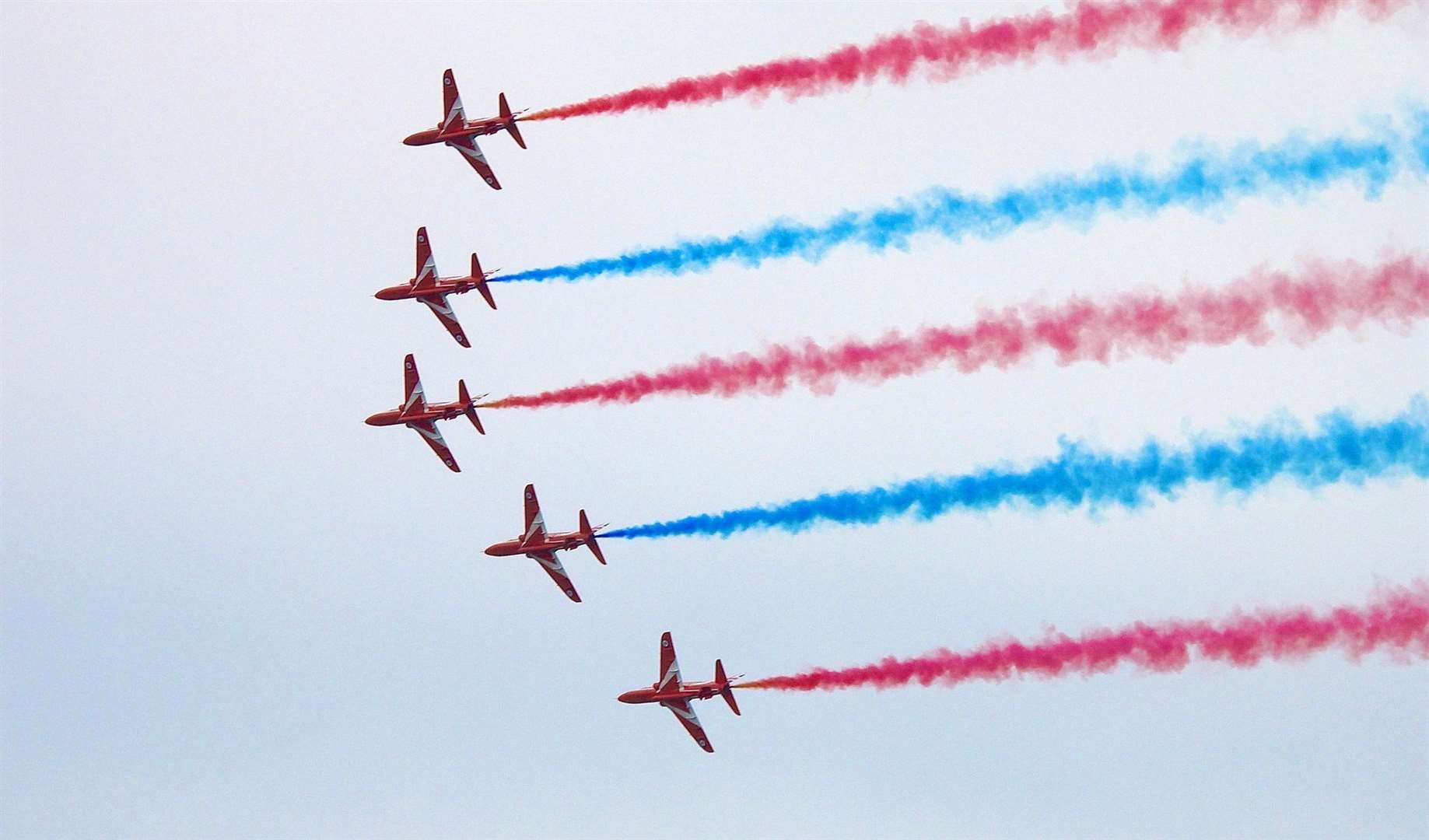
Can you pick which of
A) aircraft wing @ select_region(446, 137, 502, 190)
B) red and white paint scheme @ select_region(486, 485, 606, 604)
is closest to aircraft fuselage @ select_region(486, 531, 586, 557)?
red and white paint scheme @ select_region(486, 485, 606, 604)

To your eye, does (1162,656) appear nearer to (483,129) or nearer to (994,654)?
(994,654)

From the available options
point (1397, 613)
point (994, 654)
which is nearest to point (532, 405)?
point (994, 654)

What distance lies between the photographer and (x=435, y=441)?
67.9 metres

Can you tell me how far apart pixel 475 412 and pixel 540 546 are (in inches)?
143

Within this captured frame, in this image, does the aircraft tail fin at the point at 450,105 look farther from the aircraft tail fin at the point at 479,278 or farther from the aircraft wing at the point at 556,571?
the aircraft wing at the point at 556,571

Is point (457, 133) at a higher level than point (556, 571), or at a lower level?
higher

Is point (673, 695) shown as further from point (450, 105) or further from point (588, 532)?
point (450, 105)

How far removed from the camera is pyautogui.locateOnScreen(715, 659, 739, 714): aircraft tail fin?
194 feet

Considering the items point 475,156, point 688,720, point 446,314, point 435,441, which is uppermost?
point 475,156

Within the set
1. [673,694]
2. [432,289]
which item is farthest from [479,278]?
[673,694]

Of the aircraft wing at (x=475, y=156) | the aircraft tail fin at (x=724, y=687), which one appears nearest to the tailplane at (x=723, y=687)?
the aircraft tail fin at (x=724, y=687)

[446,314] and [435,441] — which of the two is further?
[435,441]

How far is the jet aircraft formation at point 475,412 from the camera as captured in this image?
61.8 m

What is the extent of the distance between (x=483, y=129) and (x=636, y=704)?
14.2 meters
